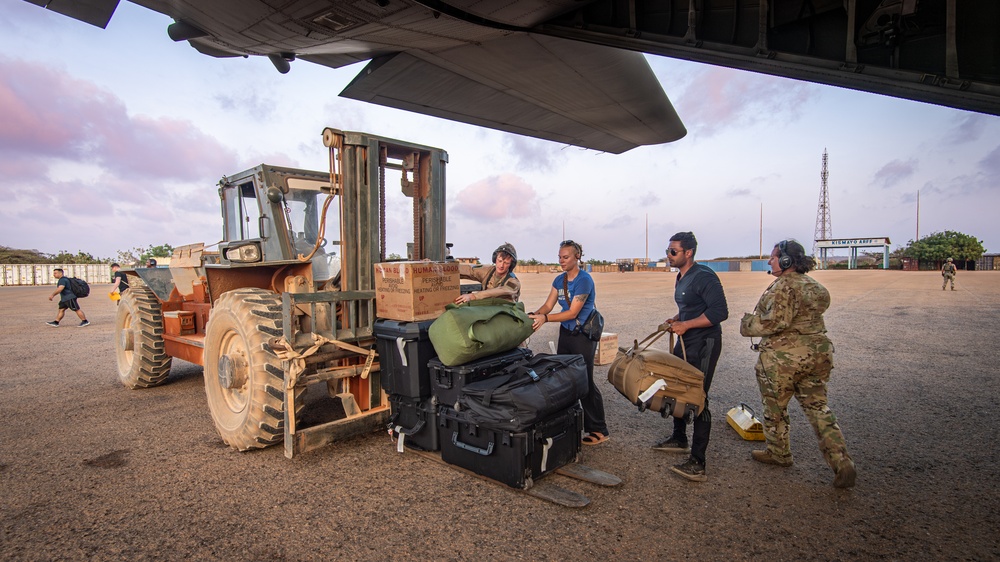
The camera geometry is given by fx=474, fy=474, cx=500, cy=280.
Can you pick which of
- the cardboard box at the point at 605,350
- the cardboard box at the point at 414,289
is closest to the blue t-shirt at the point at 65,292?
the cardboard box at the point at 414,289

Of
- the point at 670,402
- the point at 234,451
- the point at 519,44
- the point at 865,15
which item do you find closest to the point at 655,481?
the point at 670,402

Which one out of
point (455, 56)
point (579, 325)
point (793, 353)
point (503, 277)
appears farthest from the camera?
point (455, 56)

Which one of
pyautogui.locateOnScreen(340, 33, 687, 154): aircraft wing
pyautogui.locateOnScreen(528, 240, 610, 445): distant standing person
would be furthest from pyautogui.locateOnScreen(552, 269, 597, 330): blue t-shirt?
pyautogui.locateOnScreen(340, 33, 687, 154): aircraft wing

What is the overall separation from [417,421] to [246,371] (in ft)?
5.61

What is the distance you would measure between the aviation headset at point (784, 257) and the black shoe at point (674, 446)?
1738 millimetres

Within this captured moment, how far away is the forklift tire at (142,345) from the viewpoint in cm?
641

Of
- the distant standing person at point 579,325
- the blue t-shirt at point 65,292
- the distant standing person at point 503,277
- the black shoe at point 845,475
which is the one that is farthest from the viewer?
the blue t-shirt at point 65,292

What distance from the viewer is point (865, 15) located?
3850mm

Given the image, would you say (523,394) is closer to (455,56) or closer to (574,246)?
(574,246)

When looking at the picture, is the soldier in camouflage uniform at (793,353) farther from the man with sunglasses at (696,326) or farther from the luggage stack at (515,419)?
the luggage stack at (515,419)

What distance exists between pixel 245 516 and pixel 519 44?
21.5ft

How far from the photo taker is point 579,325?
177 inches

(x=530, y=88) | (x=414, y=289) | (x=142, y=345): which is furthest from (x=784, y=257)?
(x=142, y=345)

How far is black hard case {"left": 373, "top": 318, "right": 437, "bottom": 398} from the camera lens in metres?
3.90
